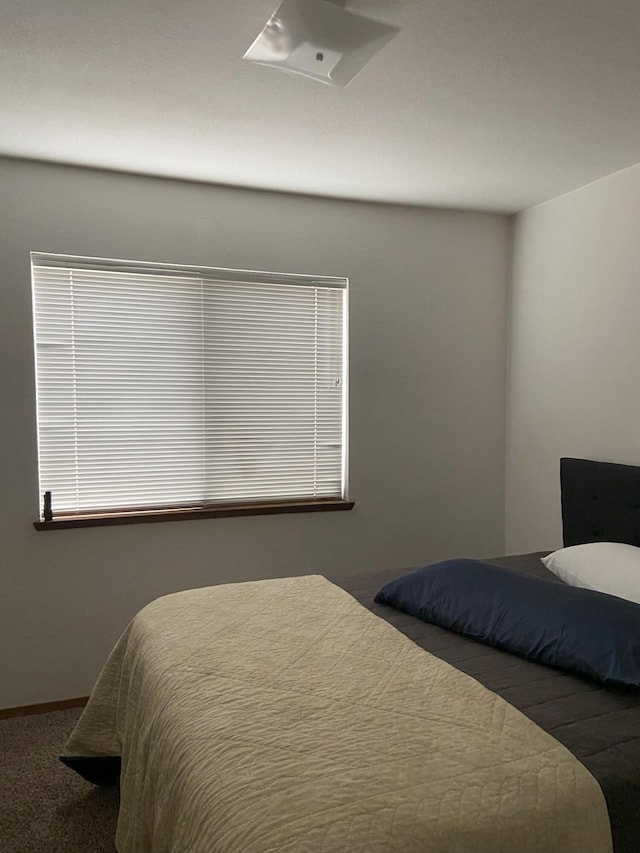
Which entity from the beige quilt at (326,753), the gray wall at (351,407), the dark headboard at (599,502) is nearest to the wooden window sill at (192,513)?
the gray wall at (351,407)

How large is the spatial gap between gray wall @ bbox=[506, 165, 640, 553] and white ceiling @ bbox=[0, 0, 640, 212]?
236 millimetres

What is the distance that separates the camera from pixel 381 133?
2426 millimetres

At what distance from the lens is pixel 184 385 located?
311 cm

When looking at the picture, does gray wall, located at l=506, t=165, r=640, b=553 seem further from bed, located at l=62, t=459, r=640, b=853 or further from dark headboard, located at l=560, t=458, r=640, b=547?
bed, located at l=62, t=459, r=640, b=853

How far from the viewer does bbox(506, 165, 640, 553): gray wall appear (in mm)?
2871

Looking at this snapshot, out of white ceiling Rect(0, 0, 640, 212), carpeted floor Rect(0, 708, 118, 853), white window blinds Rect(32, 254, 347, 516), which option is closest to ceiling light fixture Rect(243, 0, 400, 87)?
white ceiling Rect(0, 0, 640, 212)

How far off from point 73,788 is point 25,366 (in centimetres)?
173

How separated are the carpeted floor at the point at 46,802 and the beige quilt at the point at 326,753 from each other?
432mm

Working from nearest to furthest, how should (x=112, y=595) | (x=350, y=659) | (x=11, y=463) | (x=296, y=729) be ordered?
(x=296, y=729)
(x=350, y=659)
(x=11, y=463)
(x=112, y=595)

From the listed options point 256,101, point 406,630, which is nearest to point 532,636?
point 406,630

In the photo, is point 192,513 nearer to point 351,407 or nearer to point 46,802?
point 351,407

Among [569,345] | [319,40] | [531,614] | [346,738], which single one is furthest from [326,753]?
[569,345]

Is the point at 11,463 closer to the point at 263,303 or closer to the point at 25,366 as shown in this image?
the point at 25,366

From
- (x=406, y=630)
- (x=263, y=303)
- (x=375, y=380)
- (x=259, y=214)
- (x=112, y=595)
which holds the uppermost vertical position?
(x=259, y=214)
